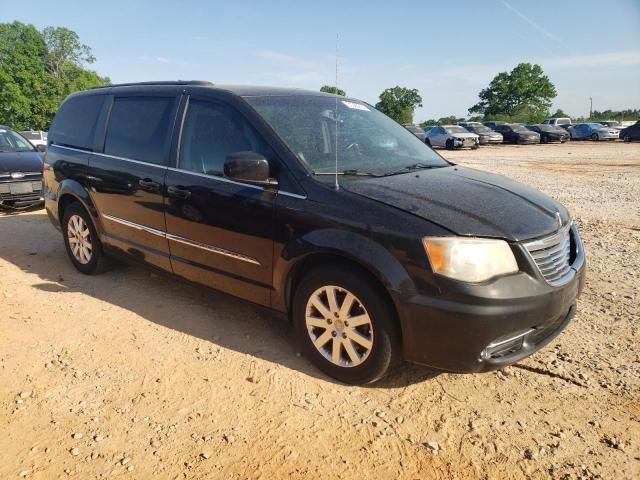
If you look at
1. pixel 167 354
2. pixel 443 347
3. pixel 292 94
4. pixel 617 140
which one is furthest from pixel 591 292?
pixel 617 140

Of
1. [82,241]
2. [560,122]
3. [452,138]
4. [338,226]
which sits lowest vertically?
[82,241]

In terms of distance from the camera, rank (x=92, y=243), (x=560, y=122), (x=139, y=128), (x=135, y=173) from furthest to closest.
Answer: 1. (x=560, y=122)
2. (x=92, y=243)
3. (x=139, y=128)
4. (x=135, y=173)

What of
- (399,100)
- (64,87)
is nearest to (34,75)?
(64,87)

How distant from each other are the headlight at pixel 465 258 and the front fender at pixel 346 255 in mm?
186

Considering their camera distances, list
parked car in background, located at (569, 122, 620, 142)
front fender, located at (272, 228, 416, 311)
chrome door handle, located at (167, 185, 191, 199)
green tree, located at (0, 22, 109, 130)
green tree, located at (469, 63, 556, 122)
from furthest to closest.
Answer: green tree, located at (469, 63, 556, 122)
green tree, located at (0, 22, 109, 130)
parked car in background, located at (569, 122, 620, 142)
chrome door handle, located at (167, 185, 191, 199)
front fender, located at (272, 228, 416, 311)

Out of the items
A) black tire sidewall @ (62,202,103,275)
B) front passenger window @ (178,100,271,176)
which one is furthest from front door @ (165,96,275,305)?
black tire sidewall @ (62,202,103,275)

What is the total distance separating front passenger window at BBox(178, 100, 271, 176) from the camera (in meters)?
3.35

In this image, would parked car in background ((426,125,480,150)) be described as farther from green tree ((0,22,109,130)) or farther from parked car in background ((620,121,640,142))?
green tree ((0,22,109,130))

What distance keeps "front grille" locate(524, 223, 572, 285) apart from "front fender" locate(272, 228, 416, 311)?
73cm

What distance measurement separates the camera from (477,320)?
249 centimetres

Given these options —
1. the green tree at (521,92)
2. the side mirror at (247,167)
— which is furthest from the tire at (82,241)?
the green tree at (521,92)

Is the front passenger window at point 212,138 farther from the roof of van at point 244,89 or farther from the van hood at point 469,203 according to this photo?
the van hood at point 469,203

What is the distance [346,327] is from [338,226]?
0.60 meters

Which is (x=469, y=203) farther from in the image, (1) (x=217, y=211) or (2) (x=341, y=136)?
(1) (x=217, y=211)
